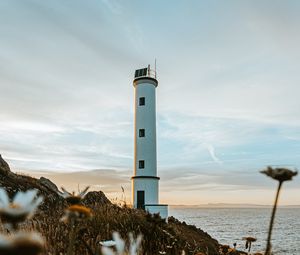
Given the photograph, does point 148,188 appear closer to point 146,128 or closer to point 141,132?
point 141,132

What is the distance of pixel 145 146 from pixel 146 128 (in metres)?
1.21

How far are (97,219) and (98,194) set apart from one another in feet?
54.0

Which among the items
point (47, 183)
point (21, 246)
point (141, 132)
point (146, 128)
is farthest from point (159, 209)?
point (21, 246)

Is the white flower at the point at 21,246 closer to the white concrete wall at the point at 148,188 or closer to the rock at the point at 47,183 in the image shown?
the rock at the point at 47,183

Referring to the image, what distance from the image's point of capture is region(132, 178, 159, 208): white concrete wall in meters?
24.0

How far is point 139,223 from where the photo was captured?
921 cm

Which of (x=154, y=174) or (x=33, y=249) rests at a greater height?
(x=154, y=174)

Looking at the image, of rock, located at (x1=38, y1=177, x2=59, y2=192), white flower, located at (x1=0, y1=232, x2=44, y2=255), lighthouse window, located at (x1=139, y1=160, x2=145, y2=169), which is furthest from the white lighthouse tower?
white flower, located at (x1=0, y1=232, x2=44, y2=255)

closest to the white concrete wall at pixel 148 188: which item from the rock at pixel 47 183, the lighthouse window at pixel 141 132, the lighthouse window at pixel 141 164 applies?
the lighthouse window at pixel 141 164

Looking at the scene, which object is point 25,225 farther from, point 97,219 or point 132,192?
point 132,192

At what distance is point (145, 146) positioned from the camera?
25.1m

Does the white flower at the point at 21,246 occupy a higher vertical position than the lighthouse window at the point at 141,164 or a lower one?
lower

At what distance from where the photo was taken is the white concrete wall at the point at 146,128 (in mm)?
24828

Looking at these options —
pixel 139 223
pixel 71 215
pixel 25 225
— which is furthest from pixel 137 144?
pixel 71 215
